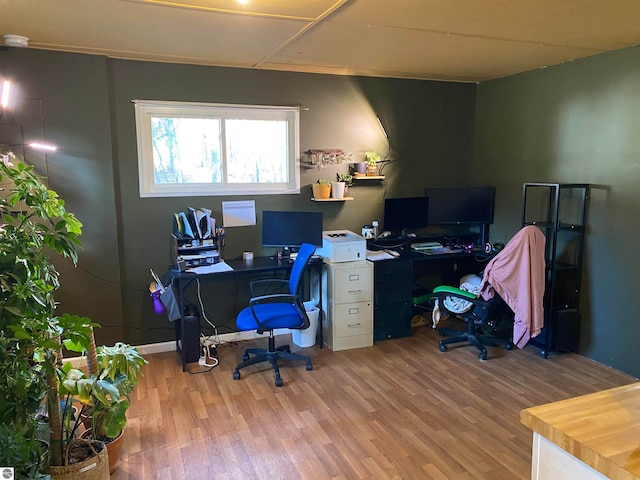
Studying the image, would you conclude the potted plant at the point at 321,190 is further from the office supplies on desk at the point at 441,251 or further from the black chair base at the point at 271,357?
the black chair base at the point at 271,357

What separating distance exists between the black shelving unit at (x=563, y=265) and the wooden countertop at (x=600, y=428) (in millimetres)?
3084

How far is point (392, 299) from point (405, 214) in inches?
35.3

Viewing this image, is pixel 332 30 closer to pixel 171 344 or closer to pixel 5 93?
pixel 5 93

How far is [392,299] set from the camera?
14.4 ft

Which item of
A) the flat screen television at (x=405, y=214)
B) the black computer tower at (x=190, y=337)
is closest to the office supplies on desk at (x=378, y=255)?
the flat screen television at (x=405, y=214)

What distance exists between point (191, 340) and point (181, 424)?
89 centimetres

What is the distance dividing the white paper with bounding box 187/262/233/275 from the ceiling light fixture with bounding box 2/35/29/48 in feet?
6.27

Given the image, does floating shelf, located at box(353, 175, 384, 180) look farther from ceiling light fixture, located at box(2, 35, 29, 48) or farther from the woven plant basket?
the woven plant basket

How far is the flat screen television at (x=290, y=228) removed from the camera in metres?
4.27

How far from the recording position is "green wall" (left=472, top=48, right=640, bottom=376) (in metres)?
3.58

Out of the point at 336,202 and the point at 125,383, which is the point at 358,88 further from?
the point at 125,383

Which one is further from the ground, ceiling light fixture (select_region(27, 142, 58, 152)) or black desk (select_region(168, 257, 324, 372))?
ceiling light fixture (select_region(27, 142, 58, 152))

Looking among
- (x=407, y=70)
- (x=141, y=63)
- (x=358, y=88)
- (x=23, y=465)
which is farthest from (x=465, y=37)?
(x=23, y=465)

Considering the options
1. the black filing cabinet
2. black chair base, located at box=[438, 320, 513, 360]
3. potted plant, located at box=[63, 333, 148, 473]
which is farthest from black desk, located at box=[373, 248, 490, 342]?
potted plant, located at box=[63, 333, 148, 473]
